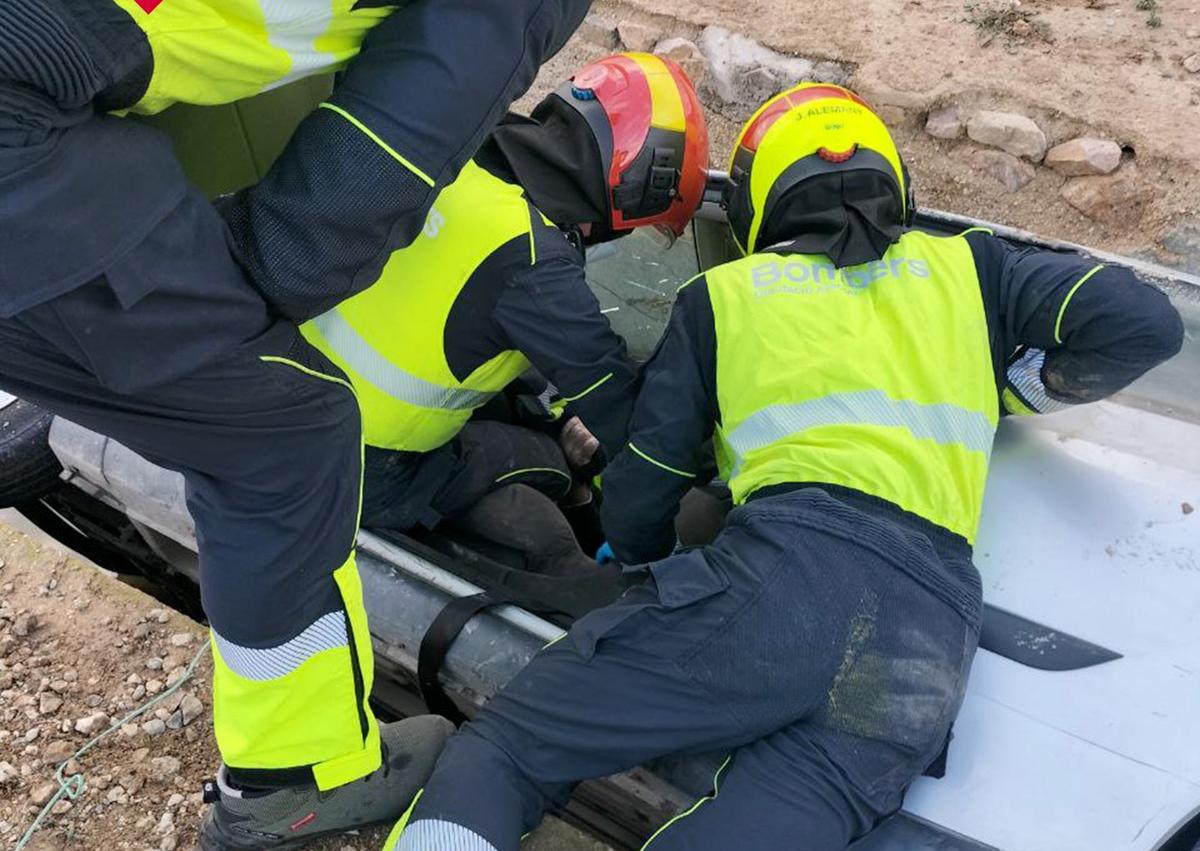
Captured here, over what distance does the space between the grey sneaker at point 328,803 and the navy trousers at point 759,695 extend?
0.86 ft

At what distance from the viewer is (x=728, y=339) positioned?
6.59 ft

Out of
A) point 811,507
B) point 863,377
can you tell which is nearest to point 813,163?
point 863,377

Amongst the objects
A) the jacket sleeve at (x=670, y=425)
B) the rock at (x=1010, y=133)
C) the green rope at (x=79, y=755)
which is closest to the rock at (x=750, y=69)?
the rock at (x=1010, y=133)

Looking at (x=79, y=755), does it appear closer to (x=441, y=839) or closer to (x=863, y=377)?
(x=441, y=839)

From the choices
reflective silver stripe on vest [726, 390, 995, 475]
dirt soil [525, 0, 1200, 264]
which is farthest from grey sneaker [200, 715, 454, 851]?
dirt soil [525, 0, 1200, 264]

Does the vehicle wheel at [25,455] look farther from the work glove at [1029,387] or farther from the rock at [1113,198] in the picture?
the rock at [1113,198]

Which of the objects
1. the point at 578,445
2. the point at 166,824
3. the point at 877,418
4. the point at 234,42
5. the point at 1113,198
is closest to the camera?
the point at 234,42

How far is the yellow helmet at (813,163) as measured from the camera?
2109mm

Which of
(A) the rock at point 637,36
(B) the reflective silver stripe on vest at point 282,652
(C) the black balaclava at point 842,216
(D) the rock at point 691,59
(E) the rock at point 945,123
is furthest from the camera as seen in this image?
(A) the rock at point 637,36

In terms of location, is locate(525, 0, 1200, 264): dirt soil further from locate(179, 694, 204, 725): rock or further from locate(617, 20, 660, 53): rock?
locate(179, 694, 204, 725): rock

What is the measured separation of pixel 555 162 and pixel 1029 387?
1.19 metres

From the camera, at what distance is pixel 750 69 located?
4.83 m

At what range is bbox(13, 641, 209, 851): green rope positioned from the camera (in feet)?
7.43

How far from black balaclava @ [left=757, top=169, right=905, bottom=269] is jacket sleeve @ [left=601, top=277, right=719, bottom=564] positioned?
9.6 inches
